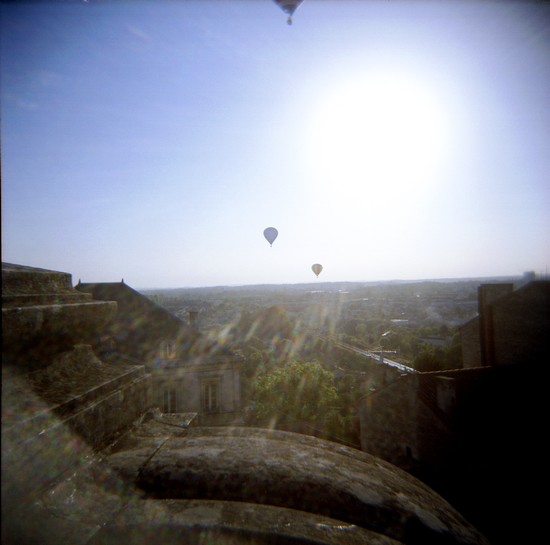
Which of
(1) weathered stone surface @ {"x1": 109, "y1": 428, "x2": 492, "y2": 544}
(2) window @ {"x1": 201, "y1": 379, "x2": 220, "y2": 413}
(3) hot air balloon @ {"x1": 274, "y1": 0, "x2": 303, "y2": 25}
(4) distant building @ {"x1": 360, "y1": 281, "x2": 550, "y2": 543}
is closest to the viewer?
(1) weathered stone surface @ {"x1": 109, "y1": 428, "x2": 492, "y2": 544}

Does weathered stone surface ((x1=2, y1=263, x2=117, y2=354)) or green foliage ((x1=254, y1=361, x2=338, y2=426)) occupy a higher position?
weathered stone surface ((x1=2, y1=263, x2=117, y2=354))

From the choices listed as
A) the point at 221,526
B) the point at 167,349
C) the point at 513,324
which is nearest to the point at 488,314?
the point at 513,324

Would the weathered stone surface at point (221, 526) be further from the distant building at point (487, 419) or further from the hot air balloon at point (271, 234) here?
the hot air balloon at point (271, 234)

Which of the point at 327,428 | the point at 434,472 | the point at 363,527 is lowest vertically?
the point at 327,428

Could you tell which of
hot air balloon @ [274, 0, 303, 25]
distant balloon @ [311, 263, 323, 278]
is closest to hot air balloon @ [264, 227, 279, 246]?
distant balloon @ [311, 263, 323, 278]

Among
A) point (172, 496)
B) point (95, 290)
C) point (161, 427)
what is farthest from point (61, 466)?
point (95, 290)

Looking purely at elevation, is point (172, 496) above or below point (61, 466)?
below

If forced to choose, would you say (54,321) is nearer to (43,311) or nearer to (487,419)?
(43,311)

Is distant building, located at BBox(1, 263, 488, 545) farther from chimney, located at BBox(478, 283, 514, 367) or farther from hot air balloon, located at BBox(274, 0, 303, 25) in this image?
chimney, located at BBox(478, 283, 514, 367)

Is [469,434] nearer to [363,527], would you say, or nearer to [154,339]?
[363,527]
